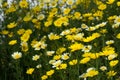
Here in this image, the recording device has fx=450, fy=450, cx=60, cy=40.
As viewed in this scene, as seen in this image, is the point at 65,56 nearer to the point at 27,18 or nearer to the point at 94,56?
the point at 94,56

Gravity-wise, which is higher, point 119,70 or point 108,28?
point 108,28

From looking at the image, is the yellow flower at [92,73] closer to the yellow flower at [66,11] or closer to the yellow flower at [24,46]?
the yellow flower at [24,46]

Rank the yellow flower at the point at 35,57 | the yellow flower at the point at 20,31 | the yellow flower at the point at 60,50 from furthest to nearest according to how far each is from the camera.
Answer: the yellow flower at the point at 20,31, the yellow flower at the point at 35,57, the yellow flower at the point at 60,50

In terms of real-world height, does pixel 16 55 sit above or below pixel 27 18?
below

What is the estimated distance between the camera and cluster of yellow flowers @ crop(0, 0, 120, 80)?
125 inches

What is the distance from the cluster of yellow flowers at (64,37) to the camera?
125 inches

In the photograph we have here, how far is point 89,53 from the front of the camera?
3111mm

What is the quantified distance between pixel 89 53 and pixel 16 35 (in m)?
1.28

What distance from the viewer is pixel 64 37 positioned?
388 centimetres

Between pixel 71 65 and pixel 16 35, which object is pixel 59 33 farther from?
pixel 71 65

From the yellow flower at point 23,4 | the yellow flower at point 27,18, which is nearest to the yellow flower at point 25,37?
the yellow flower at point 27,18

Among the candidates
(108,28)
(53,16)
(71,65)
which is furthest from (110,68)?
(53,16)

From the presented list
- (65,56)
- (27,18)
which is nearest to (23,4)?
(27,18)

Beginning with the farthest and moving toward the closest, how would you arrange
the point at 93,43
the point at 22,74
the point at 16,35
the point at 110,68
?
1. the point at 16,35
2. the point at 22,74
3. the point at 93,43
4. the point at 110,68
